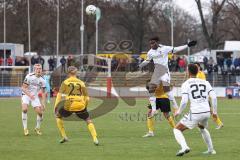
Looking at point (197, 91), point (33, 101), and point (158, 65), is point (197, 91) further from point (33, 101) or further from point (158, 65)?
point (33, 101)

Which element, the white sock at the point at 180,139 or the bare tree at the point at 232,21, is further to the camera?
the bare tree at the point at 232,21

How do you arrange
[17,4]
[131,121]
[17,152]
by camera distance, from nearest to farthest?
[17,152] → [131,121] → [17,4]

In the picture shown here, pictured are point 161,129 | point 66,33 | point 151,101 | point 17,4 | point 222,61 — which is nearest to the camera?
point 151,101

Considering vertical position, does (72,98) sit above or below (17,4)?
below

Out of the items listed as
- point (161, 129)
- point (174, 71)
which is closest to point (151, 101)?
point (161, 129)

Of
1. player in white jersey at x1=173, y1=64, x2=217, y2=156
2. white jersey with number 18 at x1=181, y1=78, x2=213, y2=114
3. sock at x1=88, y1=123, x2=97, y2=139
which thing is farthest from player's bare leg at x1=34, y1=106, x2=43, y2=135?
white jersey with number 18 at x1=181, y1=78, x2=213, y2=114

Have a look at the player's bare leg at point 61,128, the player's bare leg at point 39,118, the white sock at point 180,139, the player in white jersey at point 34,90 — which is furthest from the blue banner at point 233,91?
the white sock at point 180,139

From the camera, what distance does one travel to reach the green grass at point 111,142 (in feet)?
48.1

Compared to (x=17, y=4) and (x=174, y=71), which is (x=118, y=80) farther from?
(x=17, y=4)

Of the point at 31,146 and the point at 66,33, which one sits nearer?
the point at 31,146

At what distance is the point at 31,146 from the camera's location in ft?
54.6

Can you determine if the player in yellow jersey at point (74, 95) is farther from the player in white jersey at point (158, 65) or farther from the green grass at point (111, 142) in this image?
the player in white jersey at point (158, 65)

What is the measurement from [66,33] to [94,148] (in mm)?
63575

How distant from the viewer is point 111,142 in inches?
688
